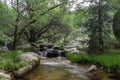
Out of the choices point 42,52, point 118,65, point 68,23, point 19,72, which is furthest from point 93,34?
point 68,23

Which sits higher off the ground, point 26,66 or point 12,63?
point 12,63

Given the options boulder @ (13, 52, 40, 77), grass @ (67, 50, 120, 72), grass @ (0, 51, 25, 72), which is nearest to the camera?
grass @ (0, 51, 25, 72)

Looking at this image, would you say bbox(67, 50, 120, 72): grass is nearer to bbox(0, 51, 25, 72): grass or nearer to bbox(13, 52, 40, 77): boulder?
bbox(13, 52, 40, 77): boulder

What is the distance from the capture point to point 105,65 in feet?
34.5

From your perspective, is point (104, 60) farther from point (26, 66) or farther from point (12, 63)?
point (12, 63)

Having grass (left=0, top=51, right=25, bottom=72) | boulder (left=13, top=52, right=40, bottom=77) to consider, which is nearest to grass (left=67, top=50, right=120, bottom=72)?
boulder (left=13, top=52, right=40, bottom=77)

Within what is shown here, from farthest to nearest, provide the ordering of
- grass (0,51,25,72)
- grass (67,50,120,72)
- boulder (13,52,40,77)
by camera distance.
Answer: grass (67,50,120,72) < boulder (13,52,40,77) < grass (0,51,25,72)

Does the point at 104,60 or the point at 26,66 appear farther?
the point at 104,60

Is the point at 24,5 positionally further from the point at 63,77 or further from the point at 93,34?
the point at 63,77

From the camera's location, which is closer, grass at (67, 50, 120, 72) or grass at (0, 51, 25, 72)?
grass at (0, 51, 25, 72)

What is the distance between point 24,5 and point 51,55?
20.1 feet

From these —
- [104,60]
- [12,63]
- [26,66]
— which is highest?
[12,63]

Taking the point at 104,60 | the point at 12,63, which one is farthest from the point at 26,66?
the point at 104,60

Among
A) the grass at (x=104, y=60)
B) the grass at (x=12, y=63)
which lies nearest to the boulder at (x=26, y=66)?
the grass at (x=12, y=63)
